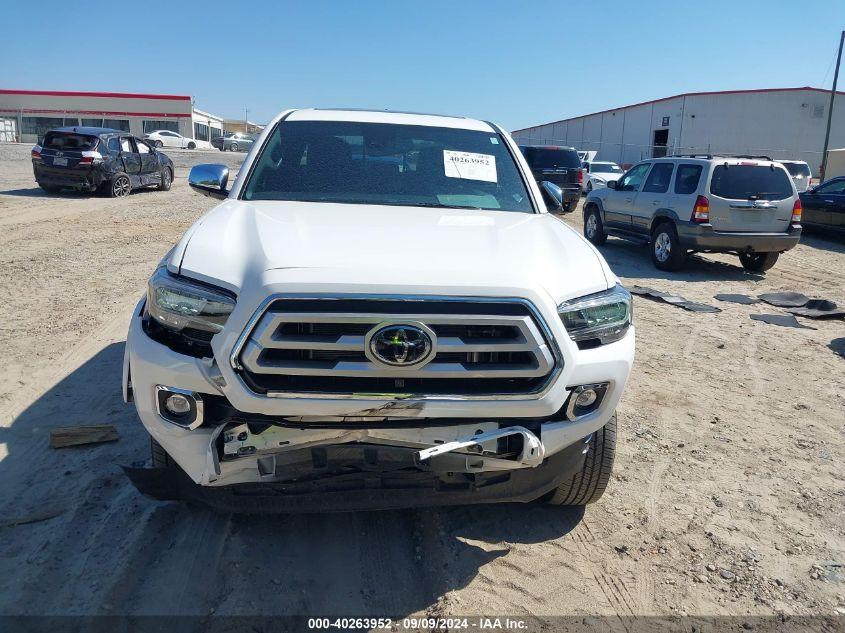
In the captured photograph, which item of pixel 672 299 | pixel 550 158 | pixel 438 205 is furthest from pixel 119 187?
pixel 438 205

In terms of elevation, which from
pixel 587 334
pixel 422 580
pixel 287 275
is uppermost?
pixel 287 275

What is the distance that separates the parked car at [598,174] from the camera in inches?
969

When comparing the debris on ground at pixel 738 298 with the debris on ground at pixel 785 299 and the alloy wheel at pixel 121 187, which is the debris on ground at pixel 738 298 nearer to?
the debris on ground at pixel 785 299

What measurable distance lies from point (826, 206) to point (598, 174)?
459 inches

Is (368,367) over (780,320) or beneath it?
over

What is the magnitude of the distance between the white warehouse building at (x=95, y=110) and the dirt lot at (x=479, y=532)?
190 feet

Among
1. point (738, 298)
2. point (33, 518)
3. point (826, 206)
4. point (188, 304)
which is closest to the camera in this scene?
point (188, 304)

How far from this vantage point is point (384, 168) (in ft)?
13.4

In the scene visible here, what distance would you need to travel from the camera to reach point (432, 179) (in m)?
4.08

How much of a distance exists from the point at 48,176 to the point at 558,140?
194ft

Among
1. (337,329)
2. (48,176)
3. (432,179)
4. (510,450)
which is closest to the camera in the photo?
(337,329)

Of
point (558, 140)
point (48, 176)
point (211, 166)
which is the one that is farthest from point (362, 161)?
point (558, 140)

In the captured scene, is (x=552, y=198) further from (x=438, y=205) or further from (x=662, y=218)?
(x=662, y=218)

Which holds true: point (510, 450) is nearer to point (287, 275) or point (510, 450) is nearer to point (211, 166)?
point (287, 275)
